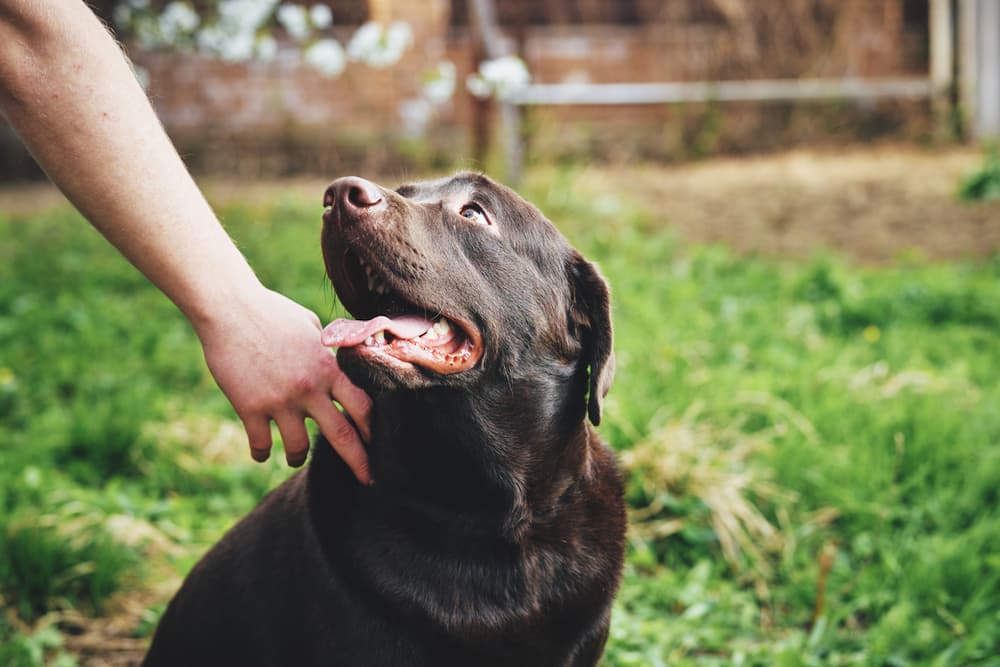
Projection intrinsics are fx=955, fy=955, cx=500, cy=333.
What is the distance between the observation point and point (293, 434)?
1.96m

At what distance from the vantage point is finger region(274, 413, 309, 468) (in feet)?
6.39

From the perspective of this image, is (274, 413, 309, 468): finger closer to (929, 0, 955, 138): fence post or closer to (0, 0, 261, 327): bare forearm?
(0, 0, 261, 327): bare forearm

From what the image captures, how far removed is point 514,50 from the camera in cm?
935

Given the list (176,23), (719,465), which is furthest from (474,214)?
(176,23)

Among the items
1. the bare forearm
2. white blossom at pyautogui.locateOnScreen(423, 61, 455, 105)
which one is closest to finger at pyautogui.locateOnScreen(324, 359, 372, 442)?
the bare forearm

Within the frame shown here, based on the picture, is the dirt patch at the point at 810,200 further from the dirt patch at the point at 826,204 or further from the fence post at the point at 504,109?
the fence post at the point at 504,109

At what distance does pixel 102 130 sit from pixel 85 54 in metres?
0.13

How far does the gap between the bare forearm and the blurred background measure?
0.60 metres

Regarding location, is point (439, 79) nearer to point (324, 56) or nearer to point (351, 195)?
point (324, 56)

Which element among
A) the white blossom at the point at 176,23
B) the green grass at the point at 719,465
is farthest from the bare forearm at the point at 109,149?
the white blossom at the point at 176,23

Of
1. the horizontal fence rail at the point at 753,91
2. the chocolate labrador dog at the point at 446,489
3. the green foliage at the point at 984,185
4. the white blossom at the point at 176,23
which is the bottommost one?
the horizontal fence rail at the point at 753,91

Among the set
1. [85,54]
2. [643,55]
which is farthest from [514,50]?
[85,54]

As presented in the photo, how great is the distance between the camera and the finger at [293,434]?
195cm

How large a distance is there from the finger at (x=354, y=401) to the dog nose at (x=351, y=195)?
0.33m
